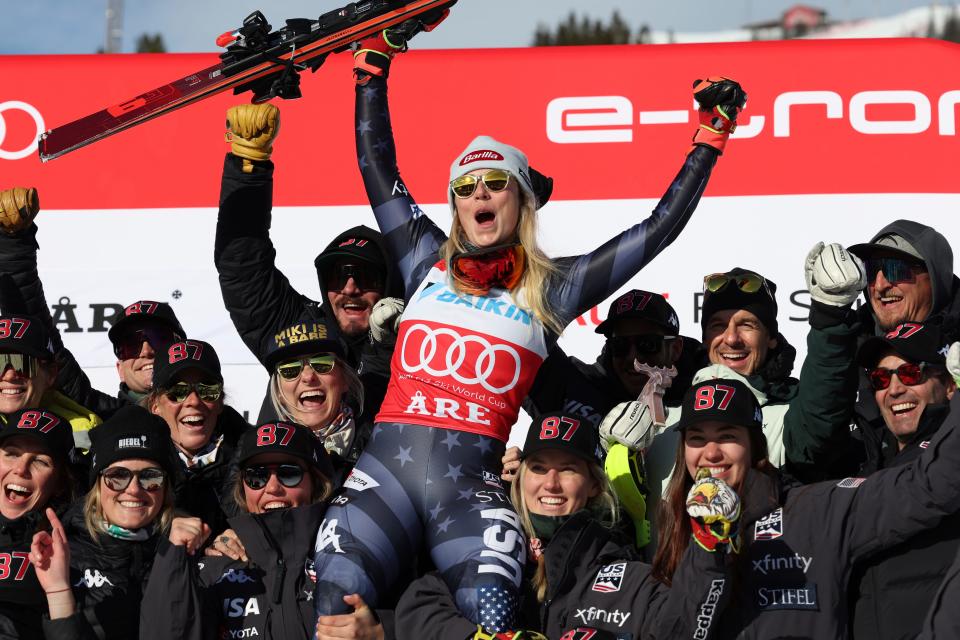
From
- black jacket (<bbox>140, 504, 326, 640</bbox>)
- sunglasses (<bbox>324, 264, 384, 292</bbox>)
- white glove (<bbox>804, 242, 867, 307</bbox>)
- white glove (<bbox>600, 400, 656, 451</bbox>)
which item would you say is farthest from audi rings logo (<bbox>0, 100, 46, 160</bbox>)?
white glove (<bbox>804, 242, 867, 307</bbox>)

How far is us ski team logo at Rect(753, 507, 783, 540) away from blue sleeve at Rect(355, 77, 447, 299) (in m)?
1.39

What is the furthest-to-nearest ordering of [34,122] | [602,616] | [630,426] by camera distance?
[34,122], [630,426], [602,616]

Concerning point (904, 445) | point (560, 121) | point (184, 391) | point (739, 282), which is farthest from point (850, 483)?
point (560, 121)

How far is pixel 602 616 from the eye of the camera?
3.78 meters

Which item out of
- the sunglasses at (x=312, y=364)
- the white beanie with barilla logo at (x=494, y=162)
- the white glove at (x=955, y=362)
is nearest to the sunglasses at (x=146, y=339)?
the sunglasses at (x=312, y=364)

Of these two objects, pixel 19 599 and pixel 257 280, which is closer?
pixel 19 599

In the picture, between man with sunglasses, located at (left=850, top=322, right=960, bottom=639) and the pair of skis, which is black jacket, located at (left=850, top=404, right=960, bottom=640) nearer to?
man with sunglasses, located at (left=850, top=322, right=960, bottom=639)

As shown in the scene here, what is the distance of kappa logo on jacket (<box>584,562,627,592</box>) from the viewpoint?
3828 mm

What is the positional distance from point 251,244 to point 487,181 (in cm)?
125

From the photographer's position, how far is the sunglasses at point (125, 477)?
4203 mm

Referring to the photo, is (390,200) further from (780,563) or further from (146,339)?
(780,563)

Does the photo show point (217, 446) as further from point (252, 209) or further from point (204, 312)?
point (204, 312)

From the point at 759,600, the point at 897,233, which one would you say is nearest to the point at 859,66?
the point at 897,233

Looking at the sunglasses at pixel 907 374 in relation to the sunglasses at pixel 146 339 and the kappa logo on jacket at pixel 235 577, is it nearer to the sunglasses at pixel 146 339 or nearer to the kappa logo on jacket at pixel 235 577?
the kappa logo on jacket at pixel 235 577
